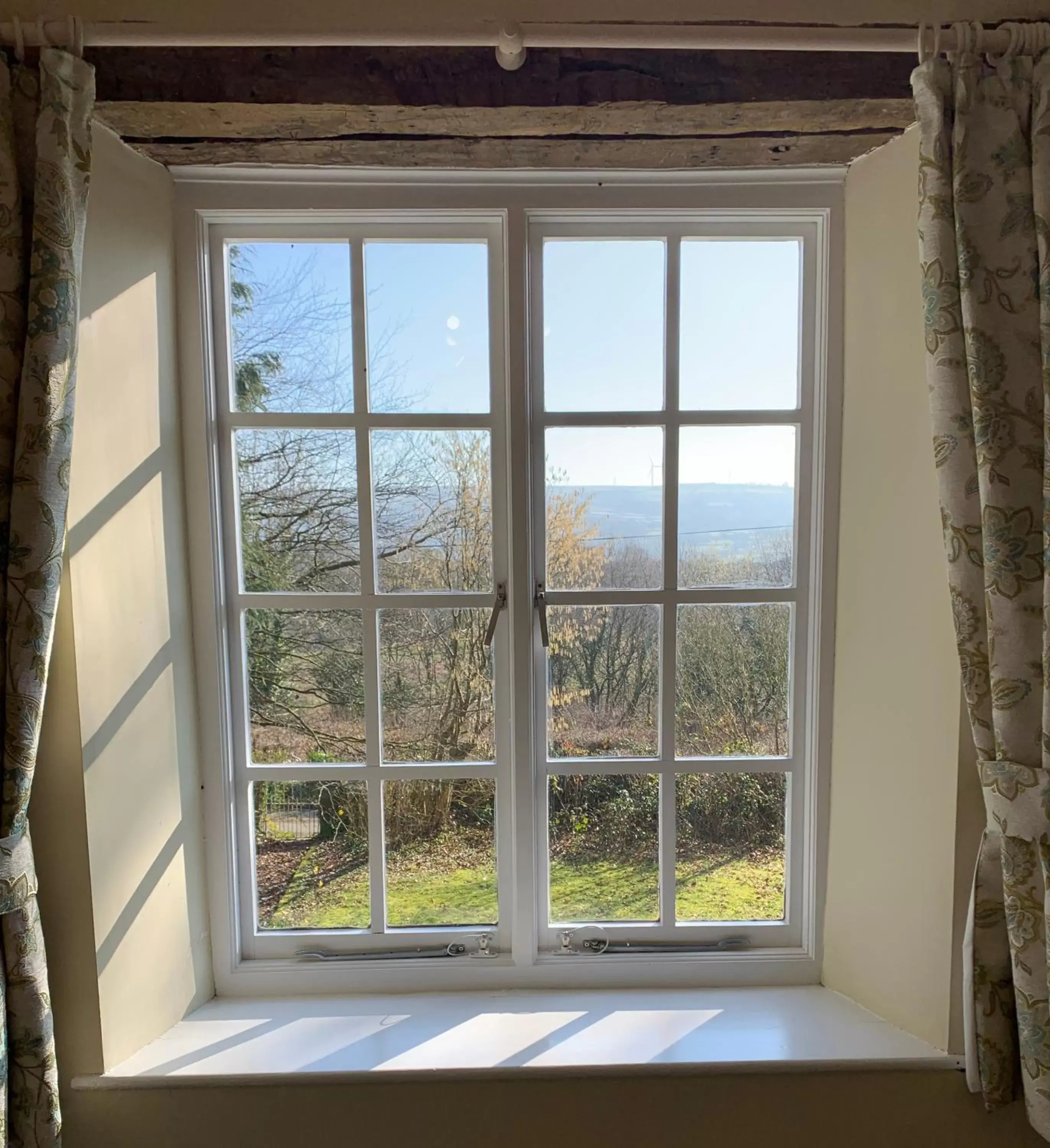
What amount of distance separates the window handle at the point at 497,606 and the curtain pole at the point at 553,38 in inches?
33.7

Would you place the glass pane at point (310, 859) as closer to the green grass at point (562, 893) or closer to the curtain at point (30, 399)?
the green grass at point (562, 893)

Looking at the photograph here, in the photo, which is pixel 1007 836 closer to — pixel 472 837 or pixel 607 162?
pixel 472 837

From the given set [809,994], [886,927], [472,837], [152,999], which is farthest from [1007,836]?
[152,999]

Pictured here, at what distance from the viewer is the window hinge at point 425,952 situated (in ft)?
4.38

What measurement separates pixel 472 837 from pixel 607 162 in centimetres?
133

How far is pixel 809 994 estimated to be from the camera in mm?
1290

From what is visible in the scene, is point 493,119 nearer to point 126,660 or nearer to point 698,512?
point 698,512

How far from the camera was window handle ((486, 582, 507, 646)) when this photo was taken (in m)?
1.28

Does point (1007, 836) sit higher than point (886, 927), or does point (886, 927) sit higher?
point (1007, 836)

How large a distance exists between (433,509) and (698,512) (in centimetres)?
54

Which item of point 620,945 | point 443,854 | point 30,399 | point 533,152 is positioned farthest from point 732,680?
point 30,399

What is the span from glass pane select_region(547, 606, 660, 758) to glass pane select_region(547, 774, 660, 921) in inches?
2.9

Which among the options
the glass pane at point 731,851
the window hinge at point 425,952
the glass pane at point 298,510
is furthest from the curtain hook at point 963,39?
the window hinge at point 425,952

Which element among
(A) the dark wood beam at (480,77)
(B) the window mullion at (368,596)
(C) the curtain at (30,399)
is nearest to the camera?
(C) the curtain at (30,399)
